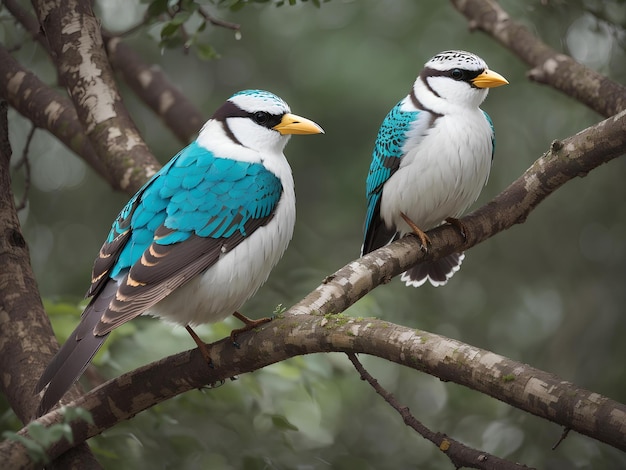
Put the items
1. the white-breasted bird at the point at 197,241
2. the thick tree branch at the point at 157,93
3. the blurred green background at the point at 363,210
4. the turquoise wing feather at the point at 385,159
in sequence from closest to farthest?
the white-breasted bird at the point at 197,241 → the turquoise wing feather at the point at 385,159 → the thick tree branch at the point at 157,93 → the blurred green background at the point at 363,210

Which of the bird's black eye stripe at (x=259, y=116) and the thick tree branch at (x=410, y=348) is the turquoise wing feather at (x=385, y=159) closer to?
the thick tree branch at (x=410, y=348)

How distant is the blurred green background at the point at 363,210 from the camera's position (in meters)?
5.40

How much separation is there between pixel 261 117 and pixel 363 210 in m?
3.33

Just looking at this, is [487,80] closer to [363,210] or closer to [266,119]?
[266,119]

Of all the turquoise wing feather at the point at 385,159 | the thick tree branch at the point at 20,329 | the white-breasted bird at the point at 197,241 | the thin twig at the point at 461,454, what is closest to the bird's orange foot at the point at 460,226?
the turquoise wing feather at the point at 385,159

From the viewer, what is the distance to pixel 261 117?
141 inches

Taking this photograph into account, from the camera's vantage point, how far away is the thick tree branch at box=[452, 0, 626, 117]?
13.2 ft

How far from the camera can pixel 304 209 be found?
24.2 feet

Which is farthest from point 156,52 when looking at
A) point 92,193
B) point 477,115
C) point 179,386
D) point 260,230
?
point 179,386

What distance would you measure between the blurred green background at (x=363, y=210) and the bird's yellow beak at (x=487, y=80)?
123cm

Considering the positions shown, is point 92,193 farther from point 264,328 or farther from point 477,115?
point 264,328

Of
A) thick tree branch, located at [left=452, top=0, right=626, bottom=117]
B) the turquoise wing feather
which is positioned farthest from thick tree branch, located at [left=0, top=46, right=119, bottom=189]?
thick tree branch, located at [left=452, top=0, right=626, bottom=117]

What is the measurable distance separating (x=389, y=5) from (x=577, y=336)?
116 inches

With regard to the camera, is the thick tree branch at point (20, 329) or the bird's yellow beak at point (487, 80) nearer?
the thick tree branch at point (20, 329)
